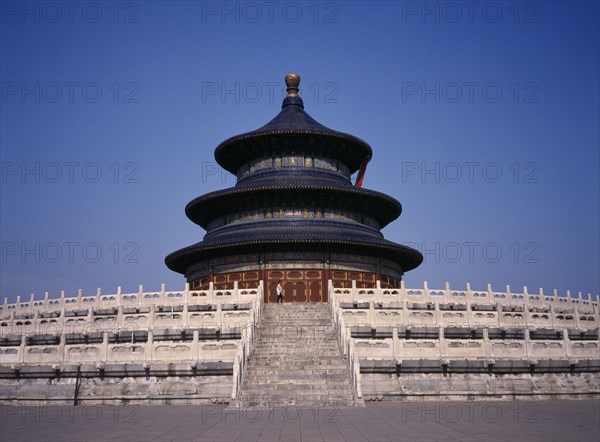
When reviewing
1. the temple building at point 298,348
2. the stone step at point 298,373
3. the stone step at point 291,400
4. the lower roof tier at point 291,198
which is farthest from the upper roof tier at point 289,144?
the stone step at point 291,400

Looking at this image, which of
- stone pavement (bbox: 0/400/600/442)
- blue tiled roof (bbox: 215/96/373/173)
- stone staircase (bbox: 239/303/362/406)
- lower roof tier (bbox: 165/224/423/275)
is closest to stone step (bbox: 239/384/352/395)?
stone staircase (bbox: 239/303/362/406)

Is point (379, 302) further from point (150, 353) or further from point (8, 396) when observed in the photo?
point (8, 396)

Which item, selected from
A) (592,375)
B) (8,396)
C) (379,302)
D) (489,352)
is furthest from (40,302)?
(592,375)

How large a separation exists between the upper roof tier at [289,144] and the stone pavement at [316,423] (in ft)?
96.3

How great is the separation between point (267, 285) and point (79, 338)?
1662cm

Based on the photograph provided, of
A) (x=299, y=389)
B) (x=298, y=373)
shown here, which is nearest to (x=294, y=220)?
(x=298, y=373)

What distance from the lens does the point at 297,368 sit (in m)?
18.8

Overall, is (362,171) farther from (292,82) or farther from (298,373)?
(298,373)

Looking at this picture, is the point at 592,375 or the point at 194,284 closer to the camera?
the point at 592,375

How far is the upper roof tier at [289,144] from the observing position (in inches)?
1742

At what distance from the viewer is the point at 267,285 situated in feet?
126

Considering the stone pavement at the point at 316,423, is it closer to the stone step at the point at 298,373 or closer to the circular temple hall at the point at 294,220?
the stone step at the point at 298,373

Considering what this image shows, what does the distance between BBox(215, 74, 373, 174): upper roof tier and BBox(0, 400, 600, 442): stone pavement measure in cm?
2936

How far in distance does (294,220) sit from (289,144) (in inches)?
293
